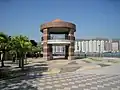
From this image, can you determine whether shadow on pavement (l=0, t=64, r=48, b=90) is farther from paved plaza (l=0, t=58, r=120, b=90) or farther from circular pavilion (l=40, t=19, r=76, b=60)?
circular pavilion (l=40, t=19, r=76, b=60)

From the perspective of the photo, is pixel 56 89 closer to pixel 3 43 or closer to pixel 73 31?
pixel 3 43

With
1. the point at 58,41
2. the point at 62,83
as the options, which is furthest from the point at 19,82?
the point at 58,41

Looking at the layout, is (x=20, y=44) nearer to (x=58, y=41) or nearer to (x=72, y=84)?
(x=72, y=84)

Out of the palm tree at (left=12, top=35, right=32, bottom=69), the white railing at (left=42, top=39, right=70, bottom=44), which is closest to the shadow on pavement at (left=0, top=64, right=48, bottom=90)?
the palm tree at (left=12, top=35, right=32, bottom=69)

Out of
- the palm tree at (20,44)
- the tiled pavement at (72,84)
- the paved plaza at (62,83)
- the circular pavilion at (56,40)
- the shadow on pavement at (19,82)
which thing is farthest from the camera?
Answer: the circular pavilion at (56,40)

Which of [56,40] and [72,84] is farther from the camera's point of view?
[56,40]

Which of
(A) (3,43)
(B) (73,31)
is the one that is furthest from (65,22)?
(A) (3,43)

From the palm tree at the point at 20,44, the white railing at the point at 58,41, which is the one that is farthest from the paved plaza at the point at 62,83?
the white railing at the point at 58,41

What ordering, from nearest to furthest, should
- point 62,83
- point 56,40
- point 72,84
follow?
1. point 72,84
2. point 62,83
3. point 56,40

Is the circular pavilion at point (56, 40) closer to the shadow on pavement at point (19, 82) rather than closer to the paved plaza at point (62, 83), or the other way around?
the shadow on pavement at point (19, 82)

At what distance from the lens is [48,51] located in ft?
150

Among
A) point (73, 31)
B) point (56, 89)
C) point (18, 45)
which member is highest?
point (73, 31)

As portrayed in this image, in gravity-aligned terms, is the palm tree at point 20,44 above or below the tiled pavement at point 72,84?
above

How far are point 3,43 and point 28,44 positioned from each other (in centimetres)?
408
